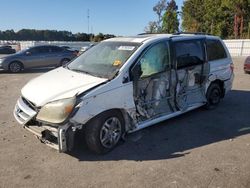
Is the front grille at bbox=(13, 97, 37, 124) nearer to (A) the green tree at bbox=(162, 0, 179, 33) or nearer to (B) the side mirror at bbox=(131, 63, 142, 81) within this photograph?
(B) the side mirror at bbox=(131, 63, 142, 81)

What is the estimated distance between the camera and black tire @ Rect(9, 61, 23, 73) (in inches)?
626

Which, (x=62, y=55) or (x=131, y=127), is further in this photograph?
(x=62, y=55)

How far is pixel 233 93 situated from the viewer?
939 cm

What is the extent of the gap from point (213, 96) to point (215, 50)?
1.10 m

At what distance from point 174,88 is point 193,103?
3.04ft

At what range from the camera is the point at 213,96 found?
290 inches

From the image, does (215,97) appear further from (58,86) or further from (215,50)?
(58,86)

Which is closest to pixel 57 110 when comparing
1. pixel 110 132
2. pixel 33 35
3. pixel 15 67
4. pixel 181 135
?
pixel 110 132

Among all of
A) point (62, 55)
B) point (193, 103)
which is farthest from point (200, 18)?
point (193, 103)

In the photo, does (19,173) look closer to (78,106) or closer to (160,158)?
(78,106)

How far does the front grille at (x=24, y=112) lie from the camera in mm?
4599

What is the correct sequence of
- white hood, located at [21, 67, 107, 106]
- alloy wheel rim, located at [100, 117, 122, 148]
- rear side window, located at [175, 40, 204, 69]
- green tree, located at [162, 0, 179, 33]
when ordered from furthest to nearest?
green tree, located at [162, 0, 179, 33]
rear side window, located at [175, 40, 204, 69]
alloy wheel rim, located at [100, 117, 122, 148]
white hood, located at [21, 67, 107, 106]

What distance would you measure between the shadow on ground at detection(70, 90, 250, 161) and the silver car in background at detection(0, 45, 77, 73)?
11274mm

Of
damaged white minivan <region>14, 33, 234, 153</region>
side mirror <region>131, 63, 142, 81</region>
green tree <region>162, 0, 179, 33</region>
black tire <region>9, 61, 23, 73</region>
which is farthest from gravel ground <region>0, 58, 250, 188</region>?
green tree <region>162, 0, 179, 33</region>
